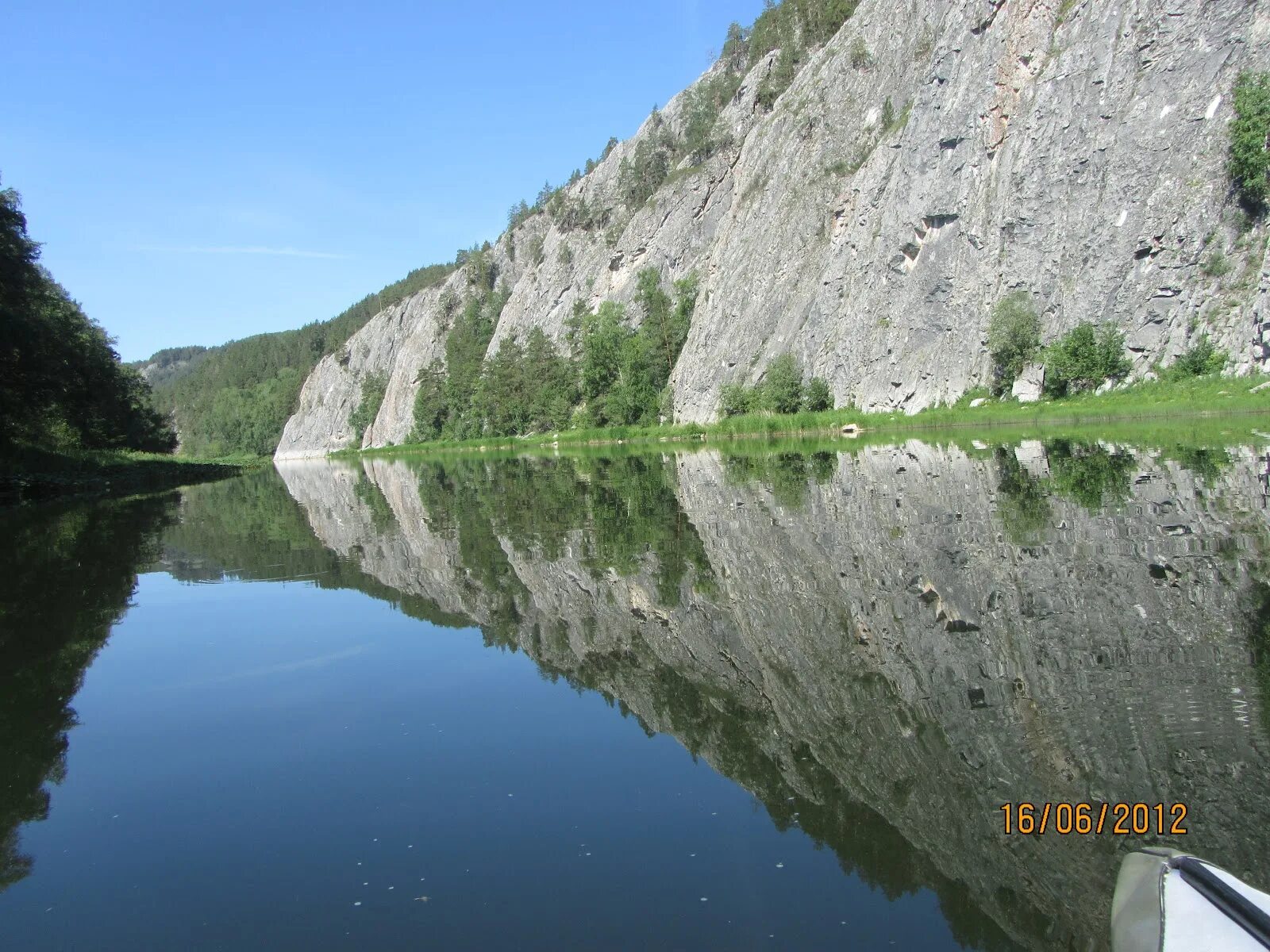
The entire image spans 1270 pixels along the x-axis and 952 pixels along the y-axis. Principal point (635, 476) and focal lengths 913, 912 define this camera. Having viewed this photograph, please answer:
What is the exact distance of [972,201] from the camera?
49625 millimetres

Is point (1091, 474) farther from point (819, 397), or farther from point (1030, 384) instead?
point (819, 397)

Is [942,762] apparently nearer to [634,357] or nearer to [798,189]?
[798,189]

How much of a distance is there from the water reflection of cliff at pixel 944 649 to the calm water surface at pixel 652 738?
0.03m

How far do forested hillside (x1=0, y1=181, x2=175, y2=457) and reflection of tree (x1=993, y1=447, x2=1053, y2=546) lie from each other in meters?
31.1

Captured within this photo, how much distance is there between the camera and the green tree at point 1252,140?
3647 cm

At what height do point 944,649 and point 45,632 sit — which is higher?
point 944,649

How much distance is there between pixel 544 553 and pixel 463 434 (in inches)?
3799

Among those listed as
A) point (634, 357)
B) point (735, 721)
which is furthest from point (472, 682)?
point (634, 357)

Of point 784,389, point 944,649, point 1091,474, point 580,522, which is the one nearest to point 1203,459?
point 1091,474

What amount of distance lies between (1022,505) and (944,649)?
26.5 feet

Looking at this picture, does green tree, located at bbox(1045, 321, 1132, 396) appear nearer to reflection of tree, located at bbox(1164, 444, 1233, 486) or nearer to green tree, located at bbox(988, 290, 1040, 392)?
green tree, located at bbox(988, 290, 1040, 392)

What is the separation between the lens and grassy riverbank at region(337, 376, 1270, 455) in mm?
34250

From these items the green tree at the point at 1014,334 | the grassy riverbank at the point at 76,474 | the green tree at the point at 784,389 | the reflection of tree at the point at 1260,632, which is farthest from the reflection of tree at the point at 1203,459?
the green tree at the point at 784,389

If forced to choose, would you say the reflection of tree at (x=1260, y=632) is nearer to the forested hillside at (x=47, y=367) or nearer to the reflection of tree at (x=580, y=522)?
the reflection of tree at (x=580, y=522)
